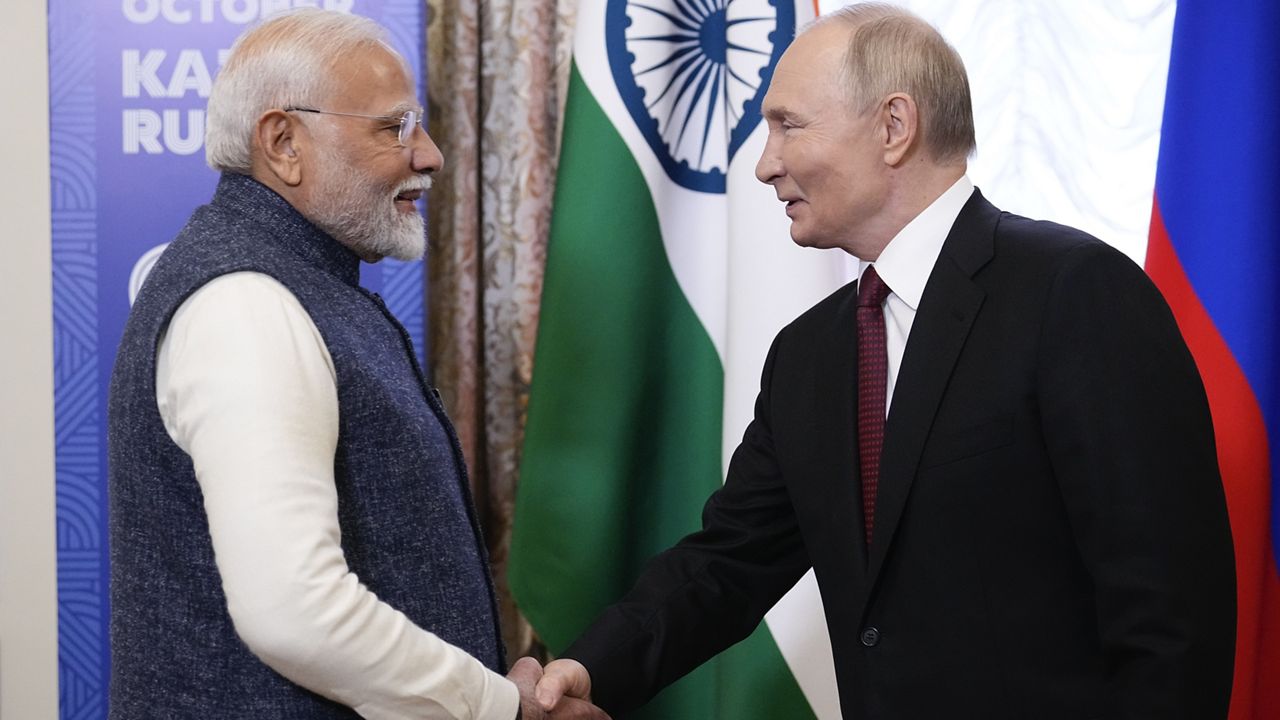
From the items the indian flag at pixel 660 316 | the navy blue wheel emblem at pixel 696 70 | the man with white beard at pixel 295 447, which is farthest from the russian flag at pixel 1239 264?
the man with white beard at pixel 295 447

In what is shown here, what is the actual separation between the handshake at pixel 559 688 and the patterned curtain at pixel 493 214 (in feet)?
3.28

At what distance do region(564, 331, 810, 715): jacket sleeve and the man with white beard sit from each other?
37 centimetres

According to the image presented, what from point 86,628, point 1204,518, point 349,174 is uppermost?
point 349,174

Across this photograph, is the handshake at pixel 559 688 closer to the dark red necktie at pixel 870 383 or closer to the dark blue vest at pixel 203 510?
the dark blue vest at pixel 203 510

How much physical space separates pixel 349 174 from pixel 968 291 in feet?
2.86

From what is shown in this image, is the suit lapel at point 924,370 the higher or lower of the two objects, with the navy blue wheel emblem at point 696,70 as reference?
lower

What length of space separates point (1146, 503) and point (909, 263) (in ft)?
1.64

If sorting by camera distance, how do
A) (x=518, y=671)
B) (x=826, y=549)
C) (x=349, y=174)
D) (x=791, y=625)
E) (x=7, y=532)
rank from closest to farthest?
(x=349, y=174), (x=826, y=549), (x=518, y=671), (x=791, y=625), (x=7, y=532)

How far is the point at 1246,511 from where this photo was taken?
2348 millimetres

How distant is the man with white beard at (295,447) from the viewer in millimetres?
1290

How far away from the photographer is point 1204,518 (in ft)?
4.86

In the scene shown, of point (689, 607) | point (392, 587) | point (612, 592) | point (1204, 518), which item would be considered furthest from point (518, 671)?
point (1204, 518)

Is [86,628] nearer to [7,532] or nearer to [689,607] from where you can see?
[7,532]

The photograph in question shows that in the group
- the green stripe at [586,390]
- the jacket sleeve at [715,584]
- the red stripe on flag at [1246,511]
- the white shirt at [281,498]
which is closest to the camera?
the white shirt at [281,498]
